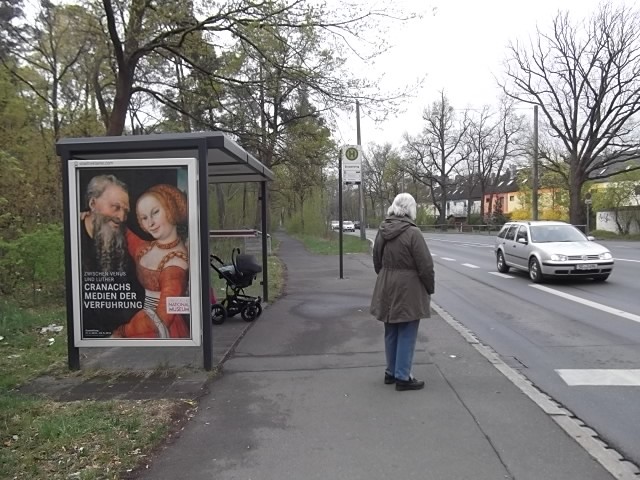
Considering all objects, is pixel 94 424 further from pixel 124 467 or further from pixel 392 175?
pixel 392 175

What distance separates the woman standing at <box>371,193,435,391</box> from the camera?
509 centimetres

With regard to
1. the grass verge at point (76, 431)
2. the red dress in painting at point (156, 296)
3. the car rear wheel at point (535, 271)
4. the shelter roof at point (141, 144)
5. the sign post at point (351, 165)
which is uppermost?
the sign post at point (351, 165)

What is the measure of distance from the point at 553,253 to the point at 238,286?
825cm

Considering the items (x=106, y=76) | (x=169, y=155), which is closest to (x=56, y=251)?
(x=169, y=155)

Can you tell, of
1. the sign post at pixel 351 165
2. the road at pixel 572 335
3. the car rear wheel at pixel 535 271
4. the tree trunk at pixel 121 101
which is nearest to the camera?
the road at pixel 572 335

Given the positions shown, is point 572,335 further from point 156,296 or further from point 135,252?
point 135,252

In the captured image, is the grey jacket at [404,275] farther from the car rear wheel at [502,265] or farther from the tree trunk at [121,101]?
the car rear wheel at [502,265]

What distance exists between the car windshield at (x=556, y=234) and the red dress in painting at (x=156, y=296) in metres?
11.0

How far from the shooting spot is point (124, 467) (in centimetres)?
365

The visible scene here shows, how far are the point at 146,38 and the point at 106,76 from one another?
642 cm

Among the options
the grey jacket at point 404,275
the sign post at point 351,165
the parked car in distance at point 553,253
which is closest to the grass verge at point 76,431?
the grey jacket at point 404,275

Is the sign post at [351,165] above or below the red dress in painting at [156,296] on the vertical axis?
above

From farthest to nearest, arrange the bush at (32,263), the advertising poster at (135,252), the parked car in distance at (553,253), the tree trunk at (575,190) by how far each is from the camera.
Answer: the tree trunk at (575,190) → the parked car in distance at (553,253) → the bush at (32,263) → the advertising poster at (135,252)

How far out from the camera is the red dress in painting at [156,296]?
5781 millimetres
